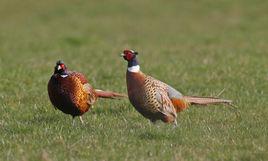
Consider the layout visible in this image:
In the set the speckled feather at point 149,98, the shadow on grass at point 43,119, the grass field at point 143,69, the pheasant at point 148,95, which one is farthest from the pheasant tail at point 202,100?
the shadow on grass at point 43,119

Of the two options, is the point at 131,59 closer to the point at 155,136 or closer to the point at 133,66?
the point at 133,66

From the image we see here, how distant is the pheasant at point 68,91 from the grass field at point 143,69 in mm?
214

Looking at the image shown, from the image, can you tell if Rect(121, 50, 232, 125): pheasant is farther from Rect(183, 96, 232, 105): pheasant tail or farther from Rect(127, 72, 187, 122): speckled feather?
Rect(183, 96, 232, 105): pheasant tail

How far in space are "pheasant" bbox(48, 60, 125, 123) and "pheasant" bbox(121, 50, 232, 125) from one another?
0.65 meters

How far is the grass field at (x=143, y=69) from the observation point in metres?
7.88

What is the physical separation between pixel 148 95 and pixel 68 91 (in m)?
0.99

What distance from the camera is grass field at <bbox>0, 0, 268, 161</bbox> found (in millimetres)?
7883

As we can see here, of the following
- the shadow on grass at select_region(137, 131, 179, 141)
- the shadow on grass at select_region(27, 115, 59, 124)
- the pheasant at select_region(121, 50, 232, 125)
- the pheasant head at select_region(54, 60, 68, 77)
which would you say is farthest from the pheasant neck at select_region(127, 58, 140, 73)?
the shadow on grass at select_region(27, 115, 59, 124)

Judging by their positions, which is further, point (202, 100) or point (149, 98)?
point (202, 100)

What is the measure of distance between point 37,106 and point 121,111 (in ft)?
3.86

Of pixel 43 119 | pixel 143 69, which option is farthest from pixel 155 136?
pixel 143 69

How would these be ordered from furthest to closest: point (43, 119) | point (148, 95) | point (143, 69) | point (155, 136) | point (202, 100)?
point (143, 69)
point (202, 100)
point (43, 119)
point (148, 95)
point (155, 136)

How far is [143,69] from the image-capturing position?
1445 centimetres

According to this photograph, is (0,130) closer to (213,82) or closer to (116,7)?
(213,82)
